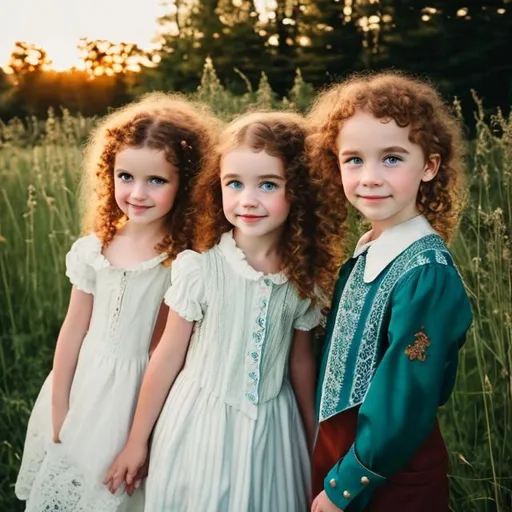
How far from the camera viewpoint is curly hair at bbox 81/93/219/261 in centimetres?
226

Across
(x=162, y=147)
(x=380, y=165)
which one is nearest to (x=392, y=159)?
(x=380, y=165)

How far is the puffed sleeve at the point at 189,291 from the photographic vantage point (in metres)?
2.05

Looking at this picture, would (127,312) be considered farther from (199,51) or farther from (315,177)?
(199,51)

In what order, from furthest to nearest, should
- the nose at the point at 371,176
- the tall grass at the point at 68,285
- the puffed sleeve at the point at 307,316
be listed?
the tall grass at the point at 68,285 → the puffed sleeve at the point at 307,316 → the nose at the point at 371,176

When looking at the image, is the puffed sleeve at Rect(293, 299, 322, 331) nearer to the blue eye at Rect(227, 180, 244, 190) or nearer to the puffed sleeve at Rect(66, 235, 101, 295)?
the blue eye at Rect(227, 180, 244, 190)

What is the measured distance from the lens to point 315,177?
2.06m

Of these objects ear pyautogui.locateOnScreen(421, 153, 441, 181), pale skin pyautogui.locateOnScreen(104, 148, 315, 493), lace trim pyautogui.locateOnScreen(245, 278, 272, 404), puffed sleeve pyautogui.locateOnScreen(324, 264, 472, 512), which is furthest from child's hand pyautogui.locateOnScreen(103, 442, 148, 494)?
ear pyautogui.locateOnScreen(421, 153, 441, 181)

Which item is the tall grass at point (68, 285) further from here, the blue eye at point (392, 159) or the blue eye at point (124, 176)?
the blue eye at point (124, 176)

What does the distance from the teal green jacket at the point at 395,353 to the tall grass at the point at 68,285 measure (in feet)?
2.39

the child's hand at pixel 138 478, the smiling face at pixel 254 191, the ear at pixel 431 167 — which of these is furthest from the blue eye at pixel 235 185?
the child's hand at pixel 138 478

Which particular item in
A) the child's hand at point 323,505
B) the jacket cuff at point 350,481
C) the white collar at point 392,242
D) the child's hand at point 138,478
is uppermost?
the white collar at point 392,242

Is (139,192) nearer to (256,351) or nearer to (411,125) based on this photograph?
(256,351)

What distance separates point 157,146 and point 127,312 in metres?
0.52

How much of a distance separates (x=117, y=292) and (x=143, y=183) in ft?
1.15
